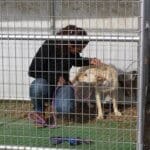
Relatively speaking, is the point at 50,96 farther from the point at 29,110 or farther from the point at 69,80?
the point at 69,80

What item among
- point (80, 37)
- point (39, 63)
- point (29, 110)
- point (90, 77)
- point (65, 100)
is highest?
point (80, 37)

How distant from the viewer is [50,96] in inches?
201

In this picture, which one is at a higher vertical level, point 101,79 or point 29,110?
point 101,79

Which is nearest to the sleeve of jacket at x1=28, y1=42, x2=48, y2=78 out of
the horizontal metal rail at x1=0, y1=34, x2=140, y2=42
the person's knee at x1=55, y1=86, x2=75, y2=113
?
the person's knee at x1=55, y1=86, x2=75, y2=113

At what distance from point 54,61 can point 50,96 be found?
17.6 inches

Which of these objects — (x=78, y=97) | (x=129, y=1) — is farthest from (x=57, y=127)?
(x=129, y=1)

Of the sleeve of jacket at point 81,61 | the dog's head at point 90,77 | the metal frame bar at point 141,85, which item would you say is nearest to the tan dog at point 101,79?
the dog's head at point 90,77

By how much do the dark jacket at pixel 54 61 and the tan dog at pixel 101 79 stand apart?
0.27 m

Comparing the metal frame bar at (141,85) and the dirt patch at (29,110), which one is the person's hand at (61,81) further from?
the metal frame bar at (141,85)

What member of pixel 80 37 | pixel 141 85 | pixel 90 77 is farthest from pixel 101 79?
pixel 141 85

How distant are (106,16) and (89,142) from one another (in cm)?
135

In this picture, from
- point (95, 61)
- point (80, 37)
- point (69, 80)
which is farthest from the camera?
point (69, 80)

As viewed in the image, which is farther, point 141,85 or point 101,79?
point 101,79

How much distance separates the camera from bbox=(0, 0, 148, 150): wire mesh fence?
467 cm
